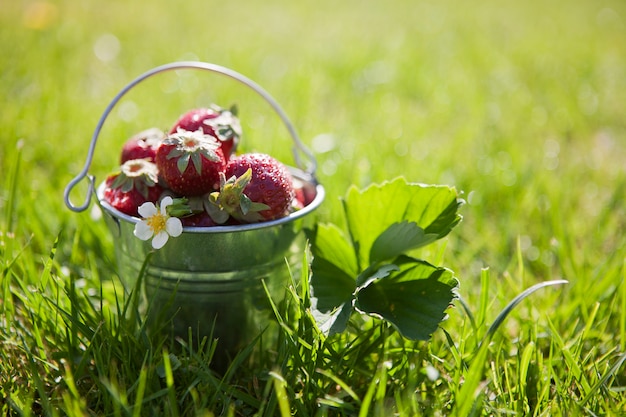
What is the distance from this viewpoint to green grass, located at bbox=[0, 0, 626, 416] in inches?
46.1

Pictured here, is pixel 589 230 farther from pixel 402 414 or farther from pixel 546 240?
pixel 402 414

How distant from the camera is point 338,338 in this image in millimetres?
1279

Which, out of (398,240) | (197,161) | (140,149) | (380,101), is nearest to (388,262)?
(398,240)

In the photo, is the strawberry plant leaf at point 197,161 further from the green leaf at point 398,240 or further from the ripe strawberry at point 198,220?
the green leaf at point 398,240

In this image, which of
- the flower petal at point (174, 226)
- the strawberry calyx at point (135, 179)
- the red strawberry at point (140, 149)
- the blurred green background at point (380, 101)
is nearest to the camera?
the flower petal at point (174, 226)

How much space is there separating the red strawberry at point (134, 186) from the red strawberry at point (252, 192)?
0.14 metres

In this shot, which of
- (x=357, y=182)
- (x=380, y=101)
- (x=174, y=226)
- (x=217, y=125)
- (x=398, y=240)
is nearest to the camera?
(x=174, y=226)

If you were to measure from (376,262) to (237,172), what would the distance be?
33 centimetres

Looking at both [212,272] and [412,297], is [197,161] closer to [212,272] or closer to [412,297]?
[212,272]

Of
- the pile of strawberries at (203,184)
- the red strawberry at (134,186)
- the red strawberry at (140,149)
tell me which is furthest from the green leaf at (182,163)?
the red strawberry at (140,149)

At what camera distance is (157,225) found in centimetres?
117

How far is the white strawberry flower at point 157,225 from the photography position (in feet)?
3.78

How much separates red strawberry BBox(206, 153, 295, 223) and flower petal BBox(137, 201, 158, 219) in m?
0.11

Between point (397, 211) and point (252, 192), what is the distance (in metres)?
0.32
